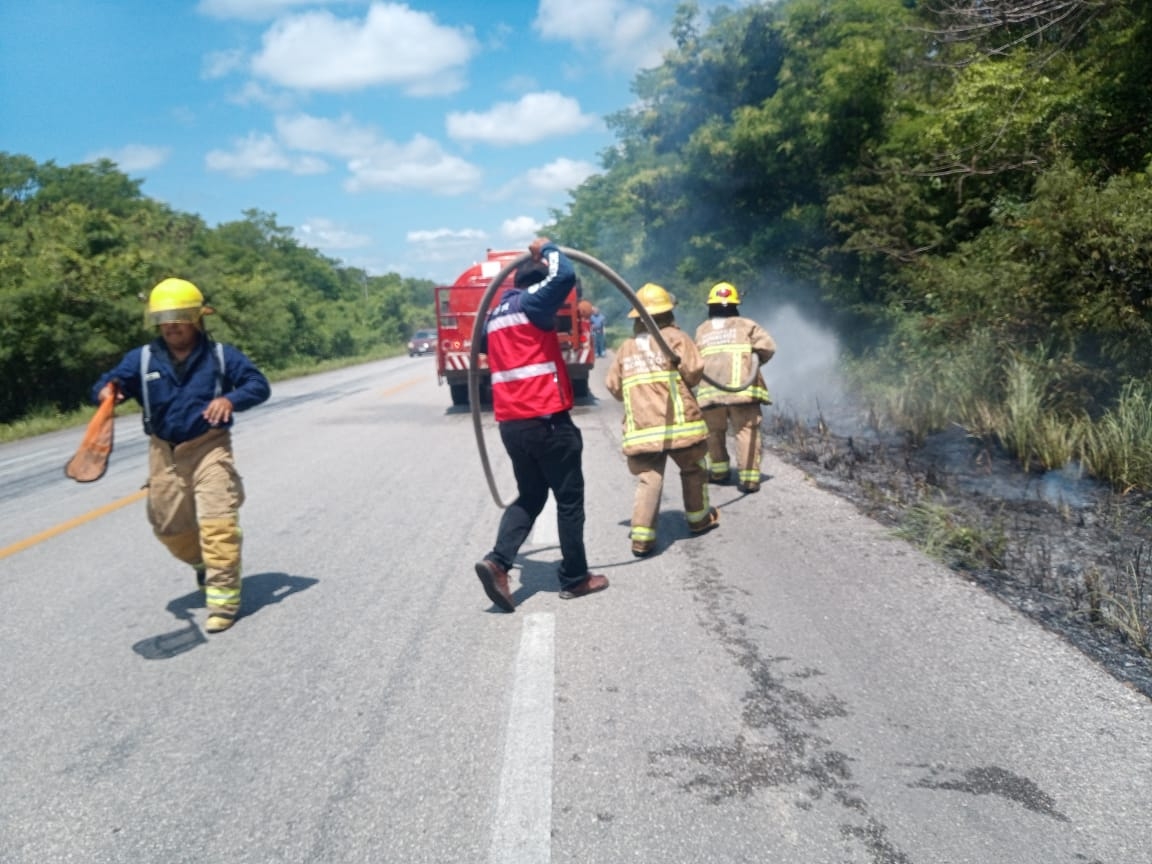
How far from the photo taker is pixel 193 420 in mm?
4941

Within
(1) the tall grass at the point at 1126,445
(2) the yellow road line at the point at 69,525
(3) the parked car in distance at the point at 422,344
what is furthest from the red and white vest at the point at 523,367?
(3) the parked car in distance at the point at 422,344

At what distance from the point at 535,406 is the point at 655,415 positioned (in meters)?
1.34

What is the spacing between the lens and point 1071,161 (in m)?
10.4

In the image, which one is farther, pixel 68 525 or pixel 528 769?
pixel 68 525

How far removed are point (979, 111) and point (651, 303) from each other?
8253 mm

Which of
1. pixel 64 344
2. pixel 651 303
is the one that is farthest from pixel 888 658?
pixel 64 344

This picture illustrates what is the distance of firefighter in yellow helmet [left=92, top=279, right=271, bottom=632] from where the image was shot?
16.2ft

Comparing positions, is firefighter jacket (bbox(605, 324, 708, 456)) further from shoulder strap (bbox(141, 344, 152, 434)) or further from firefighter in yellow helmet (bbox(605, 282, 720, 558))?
shoulder strap (bbox(141, 344, 152, 434))

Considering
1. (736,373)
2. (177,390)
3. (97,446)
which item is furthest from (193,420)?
(736,373)

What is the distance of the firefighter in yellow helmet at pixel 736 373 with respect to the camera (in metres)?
7.87

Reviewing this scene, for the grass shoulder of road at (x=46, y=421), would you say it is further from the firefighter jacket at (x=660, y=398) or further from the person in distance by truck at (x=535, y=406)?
the person in distance by truck at (x=535, y=406)

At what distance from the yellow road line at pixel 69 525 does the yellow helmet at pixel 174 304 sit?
10.0 feet

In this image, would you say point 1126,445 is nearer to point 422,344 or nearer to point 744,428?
point 744,428

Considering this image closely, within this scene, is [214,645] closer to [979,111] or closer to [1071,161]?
[1071,161]
